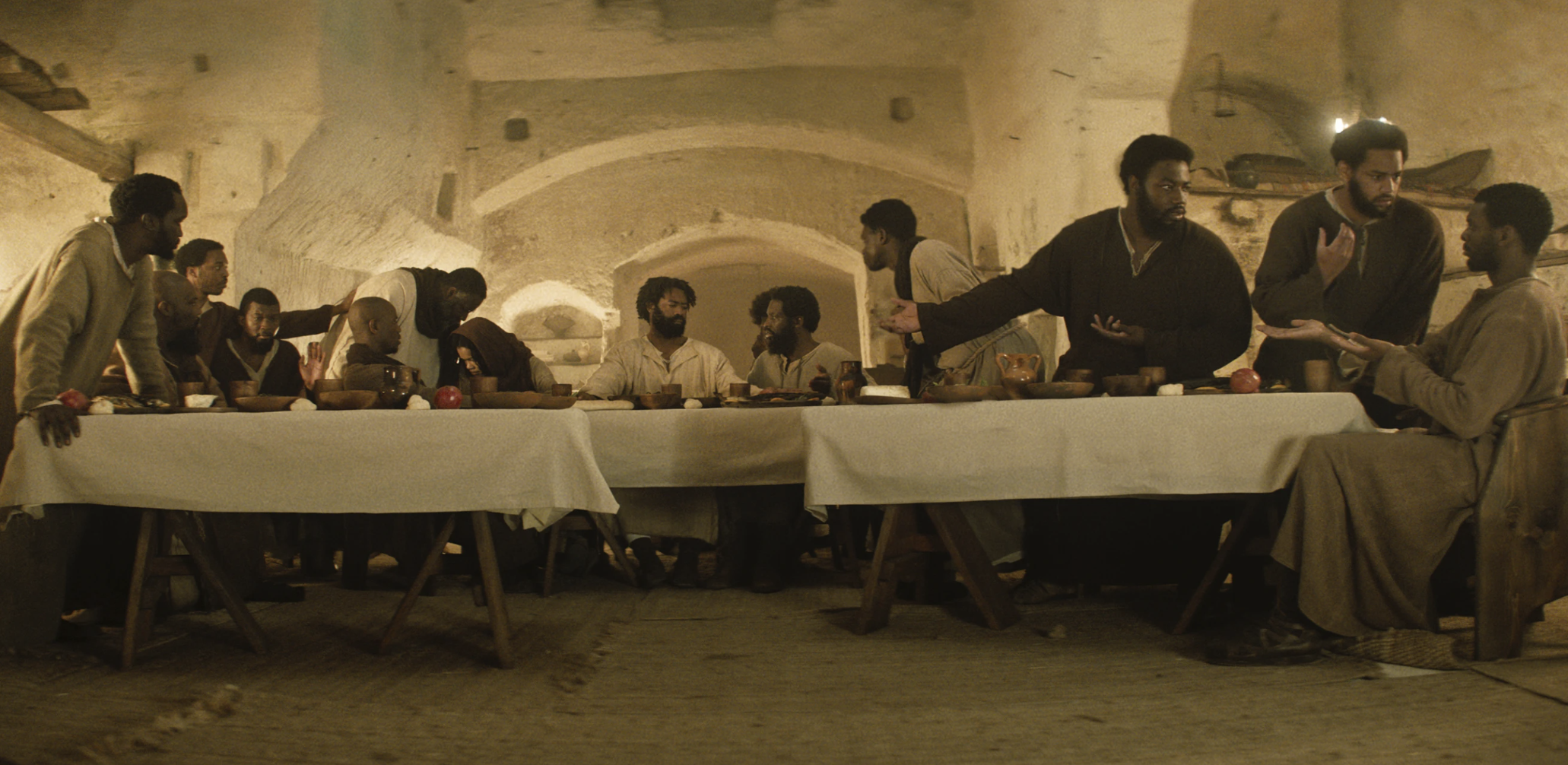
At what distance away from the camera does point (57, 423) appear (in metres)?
2.40

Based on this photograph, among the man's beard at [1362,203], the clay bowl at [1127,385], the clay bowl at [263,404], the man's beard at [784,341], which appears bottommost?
the clay bowl at [263,404]

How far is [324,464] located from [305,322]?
121 inches

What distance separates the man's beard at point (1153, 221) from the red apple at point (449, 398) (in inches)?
98.5

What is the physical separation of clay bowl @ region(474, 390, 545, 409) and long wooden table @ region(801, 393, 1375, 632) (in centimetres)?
81

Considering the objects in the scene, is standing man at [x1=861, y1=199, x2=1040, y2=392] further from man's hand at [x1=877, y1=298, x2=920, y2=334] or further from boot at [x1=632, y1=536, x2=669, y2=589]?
boot at [x1=632, y1=536, x2=669, y2=589]

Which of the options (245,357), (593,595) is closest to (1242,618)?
(593,595)

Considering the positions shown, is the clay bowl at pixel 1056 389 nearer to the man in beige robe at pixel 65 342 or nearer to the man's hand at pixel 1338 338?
the man's hand at pixel 1338 338

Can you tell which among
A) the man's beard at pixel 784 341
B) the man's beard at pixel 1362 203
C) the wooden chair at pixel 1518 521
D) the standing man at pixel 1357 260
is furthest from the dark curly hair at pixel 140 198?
the man's beard at pixel 1362 203

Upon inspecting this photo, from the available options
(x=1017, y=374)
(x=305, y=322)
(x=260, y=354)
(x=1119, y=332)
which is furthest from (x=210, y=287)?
(x=1119, y=332)

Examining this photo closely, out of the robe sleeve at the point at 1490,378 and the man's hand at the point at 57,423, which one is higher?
the robe sleeve at the point at 1490,378

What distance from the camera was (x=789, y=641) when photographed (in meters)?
2.76

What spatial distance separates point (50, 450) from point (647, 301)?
2869 millimetres

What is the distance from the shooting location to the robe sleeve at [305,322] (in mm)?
4980

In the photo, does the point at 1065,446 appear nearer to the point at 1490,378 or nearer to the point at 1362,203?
the point at 1490,378
